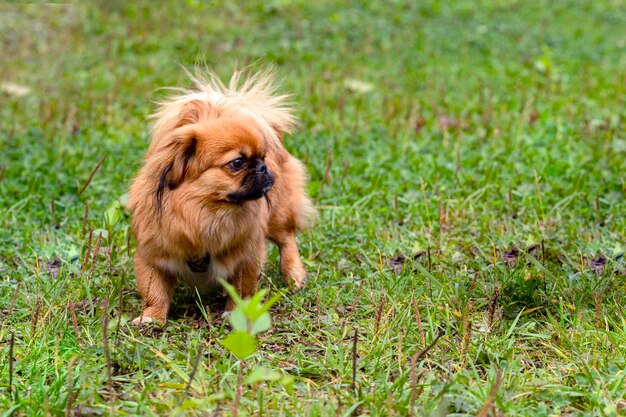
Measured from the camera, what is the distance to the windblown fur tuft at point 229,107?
3465 mm

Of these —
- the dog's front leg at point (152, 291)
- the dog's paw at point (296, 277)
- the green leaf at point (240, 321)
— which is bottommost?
the dog's paw at point (296, 277)

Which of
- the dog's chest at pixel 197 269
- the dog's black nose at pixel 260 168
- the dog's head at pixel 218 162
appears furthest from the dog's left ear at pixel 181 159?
the dog's chest at pixel 197 269

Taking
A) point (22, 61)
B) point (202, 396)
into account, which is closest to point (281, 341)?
point (202, 396)

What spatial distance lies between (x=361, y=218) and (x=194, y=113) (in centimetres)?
159

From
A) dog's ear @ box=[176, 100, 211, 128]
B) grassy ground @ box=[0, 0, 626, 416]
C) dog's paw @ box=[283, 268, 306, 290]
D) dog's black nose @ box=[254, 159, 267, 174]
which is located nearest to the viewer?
grassy ground @ box=[0, 0, 626, 416]

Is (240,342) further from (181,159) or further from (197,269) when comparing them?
(197,269)

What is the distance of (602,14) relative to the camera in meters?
10.7

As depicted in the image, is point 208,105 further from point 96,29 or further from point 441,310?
point 96,29

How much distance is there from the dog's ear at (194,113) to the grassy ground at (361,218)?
31.5 inches

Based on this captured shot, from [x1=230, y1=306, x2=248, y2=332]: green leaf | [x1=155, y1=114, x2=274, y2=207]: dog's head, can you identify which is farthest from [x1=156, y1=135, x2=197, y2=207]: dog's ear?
[x1=230, y1=306, x2=248, y2=332]: green leaf

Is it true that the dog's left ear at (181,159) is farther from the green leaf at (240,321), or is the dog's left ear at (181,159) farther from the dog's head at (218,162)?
the green leaf at (240,321)

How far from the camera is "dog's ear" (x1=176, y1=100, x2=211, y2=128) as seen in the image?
3459 mm

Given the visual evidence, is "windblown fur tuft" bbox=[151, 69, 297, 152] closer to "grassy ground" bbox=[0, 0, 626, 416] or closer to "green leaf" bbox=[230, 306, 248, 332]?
"grassy ground" bbox=[0, 0, 626, 416]

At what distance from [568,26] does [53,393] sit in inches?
348
